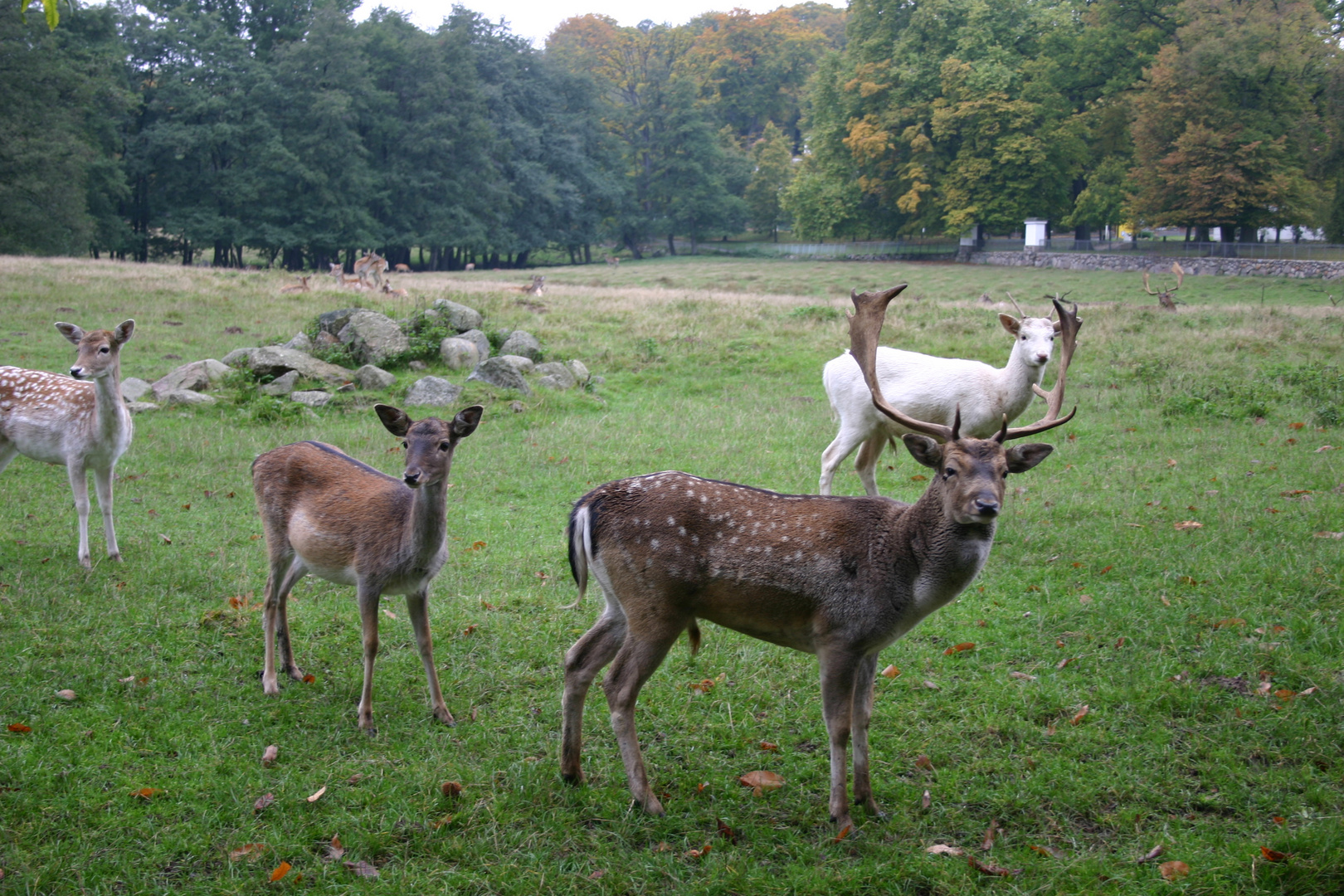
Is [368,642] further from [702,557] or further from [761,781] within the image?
[761,781]

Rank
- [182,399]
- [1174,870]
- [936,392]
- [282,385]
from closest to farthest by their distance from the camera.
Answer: [1174,870]
[936,392]
[182,399]
[282,385]

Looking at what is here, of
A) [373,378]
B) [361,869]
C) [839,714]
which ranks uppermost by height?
[373,378]

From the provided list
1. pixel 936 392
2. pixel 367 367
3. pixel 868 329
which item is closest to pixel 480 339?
pixel 367 367

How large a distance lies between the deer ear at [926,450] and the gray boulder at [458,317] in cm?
1391

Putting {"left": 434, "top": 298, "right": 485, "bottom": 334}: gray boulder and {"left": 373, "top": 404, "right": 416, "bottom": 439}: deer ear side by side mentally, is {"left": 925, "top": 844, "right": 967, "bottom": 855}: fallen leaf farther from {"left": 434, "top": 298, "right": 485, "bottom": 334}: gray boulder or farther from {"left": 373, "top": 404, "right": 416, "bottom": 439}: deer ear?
{"left": 434, "top": 298, "right": 485, "bottom": 334}: gray boulder

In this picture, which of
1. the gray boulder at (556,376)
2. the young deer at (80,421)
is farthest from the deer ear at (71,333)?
the gray boulder at (556,376)

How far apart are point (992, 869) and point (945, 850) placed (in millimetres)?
204

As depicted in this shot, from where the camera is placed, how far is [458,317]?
17.1m

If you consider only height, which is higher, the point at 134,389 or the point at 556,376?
the point at 556,376

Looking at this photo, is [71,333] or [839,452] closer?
[71,333]

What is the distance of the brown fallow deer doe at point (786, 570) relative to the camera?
387 cm

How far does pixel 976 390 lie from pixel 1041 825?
493 centimetres

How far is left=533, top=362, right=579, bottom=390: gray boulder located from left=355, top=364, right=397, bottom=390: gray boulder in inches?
88.7

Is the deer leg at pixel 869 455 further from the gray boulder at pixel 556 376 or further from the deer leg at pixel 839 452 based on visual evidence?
the gray boulder at pixel 556 376
